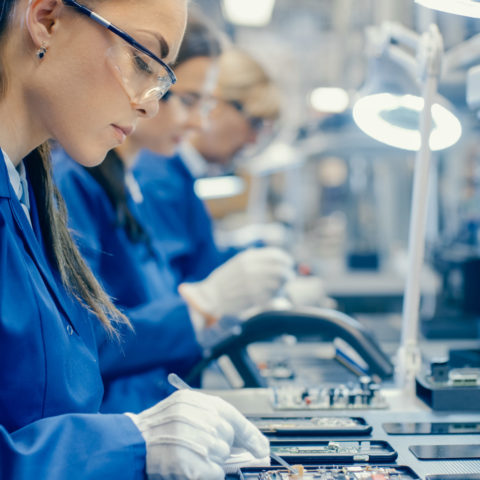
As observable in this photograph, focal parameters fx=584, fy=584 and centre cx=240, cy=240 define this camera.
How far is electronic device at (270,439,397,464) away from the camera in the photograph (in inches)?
36.8

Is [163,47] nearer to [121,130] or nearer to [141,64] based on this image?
[141,64]

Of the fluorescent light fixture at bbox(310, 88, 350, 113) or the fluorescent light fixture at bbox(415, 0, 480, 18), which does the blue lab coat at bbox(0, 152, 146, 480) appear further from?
the fluorescent light fixture at bbox(310, 88, 350, 113)

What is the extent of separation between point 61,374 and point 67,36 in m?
0.54

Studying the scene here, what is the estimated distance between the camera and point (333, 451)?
964mm

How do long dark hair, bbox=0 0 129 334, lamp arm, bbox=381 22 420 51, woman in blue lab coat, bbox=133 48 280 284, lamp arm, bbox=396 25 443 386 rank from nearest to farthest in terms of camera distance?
long dark hair, bbox=0 0 129 334, lamp arm, bbox=396 25 443 386, lamp arm, bbox=381 22 420 51, woman in blue lab coat, bbox=133 48 280 284

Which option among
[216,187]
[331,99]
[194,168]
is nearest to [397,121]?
[331,99]

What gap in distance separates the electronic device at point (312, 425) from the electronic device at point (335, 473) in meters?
0.13

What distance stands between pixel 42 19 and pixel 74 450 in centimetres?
65

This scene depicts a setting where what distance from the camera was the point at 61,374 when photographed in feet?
3.08

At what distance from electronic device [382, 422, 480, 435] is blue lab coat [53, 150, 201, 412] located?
0.71m

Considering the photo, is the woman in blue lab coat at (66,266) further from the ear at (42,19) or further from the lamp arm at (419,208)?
the lamp arm at (419,208)

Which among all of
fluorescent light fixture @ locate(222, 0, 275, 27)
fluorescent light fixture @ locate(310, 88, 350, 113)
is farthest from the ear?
fluorescent light fixture @ locate(222, 0, 275, 27)

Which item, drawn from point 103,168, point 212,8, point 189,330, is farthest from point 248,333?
point 212,8

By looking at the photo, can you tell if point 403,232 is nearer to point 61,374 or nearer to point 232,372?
point 232,372
